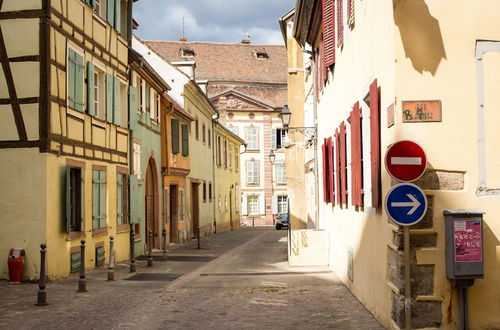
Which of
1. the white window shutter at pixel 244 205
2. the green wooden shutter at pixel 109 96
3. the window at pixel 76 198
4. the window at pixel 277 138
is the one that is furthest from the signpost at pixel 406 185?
the window at pixel 277 138

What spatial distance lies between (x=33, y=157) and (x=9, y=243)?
5.83 feet

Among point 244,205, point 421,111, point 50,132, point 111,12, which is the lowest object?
point 244,205

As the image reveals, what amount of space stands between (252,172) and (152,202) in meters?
38.2

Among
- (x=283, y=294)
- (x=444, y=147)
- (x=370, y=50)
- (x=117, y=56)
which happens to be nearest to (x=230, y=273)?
(x=283, y=294)

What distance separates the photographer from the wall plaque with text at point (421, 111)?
7.39m

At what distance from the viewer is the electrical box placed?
7125 mm

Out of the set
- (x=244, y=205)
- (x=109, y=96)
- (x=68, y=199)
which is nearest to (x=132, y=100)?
(x=109, y=96)

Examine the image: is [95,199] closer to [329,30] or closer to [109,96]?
[109,96]

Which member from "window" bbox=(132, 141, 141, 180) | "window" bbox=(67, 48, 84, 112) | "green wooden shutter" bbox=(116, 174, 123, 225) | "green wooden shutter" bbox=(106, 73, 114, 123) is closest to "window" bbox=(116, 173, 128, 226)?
"green wooden shutter" bbox=(116, 174, 123, 225)

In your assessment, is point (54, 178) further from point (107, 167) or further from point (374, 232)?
point (374, 232)

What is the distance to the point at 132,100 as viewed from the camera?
2094 cm

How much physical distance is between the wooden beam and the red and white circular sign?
9433 millimetres

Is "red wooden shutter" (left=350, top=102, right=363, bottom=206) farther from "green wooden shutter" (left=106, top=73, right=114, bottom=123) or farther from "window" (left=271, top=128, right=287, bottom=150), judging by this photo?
"window" (left=271, top=128, right=287, bottom=150)

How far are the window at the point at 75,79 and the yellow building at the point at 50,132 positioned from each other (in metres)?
0.02
